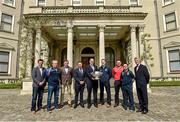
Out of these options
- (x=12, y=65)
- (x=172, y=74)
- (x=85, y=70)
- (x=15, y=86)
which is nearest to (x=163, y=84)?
(x=172, y=74)

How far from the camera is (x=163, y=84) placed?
1736cm

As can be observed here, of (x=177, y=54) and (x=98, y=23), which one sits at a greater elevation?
(x=98, y=23)

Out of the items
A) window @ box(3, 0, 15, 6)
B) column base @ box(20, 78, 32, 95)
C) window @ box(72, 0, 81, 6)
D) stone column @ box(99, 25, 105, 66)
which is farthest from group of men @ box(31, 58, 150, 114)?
window @ box(3, 0, 15, 6)

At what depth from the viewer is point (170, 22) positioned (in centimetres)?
2044

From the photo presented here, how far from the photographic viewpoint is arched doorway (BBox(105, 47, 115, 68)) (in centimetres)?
2297

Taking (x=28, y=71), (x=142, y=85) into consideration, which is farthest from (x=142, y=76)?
(x=28, y=71)

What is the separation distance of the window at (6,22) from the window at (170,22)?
59.0 ft

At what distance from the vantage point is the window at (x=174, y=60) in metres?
19.6

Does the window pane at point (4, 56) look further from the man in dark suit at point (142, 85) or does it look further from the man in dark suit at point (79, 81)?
the man in dark suit at point (142, 85)

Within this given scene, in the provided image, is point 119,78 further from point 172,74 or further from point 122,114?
point 172,74

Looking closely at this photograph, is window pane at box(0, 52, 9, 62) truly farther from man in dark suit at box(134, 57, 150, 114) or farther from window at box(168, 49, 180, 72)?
window at box(168, 49, 180, 72)

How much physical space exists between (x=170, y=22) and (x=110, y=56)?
7936mm

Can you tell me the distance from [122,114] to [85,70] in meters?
2.51

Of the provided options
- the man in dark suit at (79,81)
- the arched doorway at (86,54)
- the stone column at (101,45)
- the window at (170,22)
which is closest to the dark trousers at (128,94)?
the man in dark suit at (79,81)
